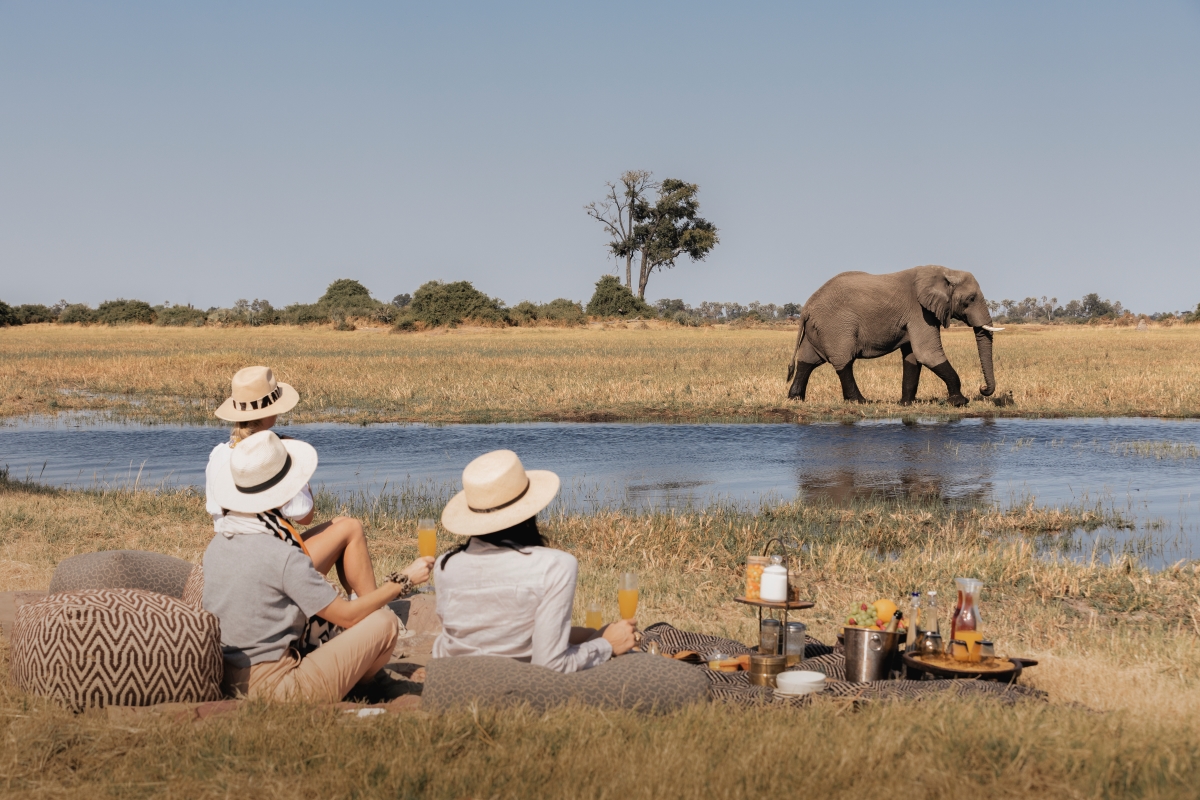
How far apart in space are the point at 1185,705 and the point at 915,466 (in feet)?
35.4

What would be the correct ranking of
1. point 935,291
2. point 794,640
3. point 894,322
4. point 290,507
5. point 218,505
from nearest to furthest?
point 794,640, point 218,505, point 290,507, point 935,291, point 894,322

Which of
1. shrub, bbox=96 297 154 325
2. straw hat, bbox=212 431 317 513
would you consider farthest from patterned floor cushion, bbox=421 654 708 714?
shrub, bbox=96 297 154 325

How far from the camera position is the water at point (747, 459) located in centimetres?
1396

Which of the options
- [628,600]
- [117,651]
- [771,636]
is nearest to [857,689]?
[771,636]

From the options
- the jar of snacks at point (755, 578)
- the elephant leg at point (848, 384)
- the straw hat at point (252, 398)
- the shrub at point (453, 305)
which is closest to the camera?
the jar of snacks at point (755, 578)

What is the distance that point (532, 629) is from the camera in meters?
5.06

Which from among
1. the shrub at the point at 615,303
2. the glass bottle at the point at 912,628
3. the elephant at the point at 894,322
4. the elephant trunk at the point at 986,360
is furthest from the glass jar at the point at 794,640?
the shrub at the point at 615,303

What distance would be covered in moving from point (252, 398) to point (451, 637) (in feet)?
9.47

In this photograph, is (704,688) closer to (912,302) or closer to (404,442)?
(404,442)

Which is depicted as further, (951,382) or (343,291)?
(343,291)

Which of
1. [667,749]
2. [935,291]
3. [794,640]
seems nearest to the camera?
[667,749]

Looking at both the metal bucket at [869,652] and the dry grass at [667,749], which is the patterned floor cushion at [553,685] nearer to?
the dry grass at [667,749]

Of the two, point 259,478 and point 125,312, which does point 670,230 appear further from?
point 259,478

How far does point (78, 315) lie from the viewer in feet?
294
